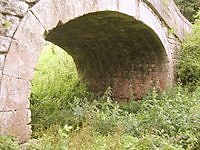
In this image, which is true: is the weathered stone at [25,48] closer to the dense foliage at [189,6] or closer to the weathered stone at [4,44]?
the weathered stone at [4,44]

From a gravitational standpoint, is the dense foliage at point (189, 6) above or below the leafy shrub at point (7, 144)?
above

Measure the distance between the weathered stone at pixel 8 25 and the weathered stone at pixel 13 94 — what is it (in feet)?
1.47

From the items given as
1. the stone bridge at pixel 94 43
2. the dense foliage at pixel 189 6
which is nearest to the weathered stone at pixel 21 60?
the stone bridge at pixel 94 43

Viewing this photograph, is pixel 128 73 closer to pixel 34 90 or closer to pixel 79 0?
pixel 34 90

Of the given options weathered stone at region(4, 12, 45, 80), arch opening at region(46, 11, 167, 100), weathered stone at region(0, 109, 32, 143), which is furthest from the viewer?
arch opening at region(46, 11, 167, 100)

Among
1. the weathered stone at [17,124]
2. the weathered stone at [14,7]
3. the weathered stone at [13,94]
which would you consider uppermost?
the weathered stone at [14,7]

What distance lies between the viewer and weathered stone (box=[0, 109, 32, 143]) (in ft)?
13.2

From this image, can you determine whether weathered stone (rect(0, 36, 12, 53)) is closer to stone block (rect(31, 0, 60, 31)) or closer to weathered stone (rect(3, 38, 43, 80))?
weathered stone (rect(3, 38, 43, 80))

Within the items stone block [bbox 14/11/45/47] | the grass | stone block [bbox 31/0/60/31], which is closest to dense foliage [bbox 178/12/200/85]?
the grass

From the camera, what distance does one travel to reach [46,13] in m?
4.62

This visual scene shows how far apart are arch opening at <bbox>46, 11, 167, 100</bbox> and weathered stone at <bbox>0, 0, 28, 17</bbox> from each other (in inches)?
110

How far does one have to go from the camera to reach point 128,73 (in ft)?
31.0

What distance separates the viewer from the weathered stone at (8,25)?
4051mm

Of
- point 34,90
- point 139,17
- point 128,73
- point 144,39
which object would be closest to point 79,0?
point 139,17
